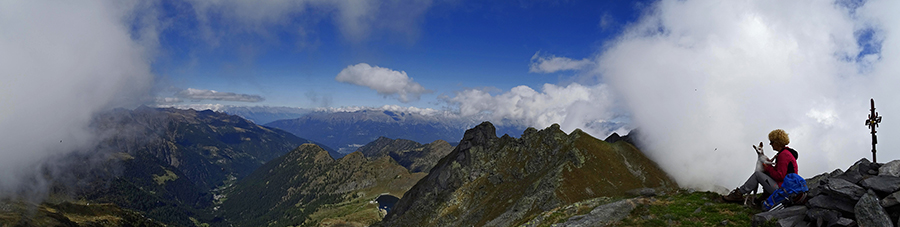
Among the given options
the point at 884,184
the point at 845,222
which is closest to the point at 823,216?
the point at 845,222

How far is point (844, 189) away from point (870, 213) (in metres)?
1.85

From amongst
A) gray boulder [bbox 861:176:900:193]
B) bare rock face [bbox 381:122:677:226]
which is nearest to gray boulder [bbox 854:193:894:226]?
gray boulder [bbox 861:176:900:193]

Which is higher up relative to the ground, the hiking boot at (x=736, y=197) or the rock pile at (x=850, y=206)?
the hiking boot at (x=736, y=197)

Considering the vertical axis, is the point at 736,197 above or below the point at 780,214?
above

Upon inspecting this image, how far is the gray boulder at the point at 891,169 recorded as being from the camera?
1809 cm

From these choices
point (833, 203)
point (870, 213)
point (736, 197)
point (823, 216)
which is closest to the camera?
point (870, 213)

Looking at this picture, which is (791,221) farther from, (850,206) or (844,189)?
(844,189)

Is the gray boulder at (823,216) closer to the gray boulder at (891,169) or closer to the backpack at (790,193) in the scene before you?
the backpack at (790,193)

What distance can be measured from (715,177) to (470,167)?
394 ft

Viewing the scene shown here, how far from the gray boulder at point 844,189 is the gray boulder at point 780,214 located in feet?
4.86

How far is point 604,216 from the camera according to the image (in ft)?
96.4

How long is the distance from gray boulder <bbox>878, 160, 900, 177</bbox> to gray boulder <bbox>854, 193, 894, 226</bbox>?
670 centimetres

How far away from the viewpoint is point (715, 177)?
162 metres

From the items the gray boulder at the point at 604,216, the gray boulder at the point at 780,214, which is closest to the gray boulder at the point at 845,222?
the gray boulder at the point at 780,214
